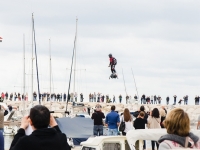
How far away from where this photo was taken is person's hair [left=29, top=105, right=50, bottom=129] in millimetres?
7371

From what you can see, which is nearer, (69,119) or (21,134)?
(21,134)

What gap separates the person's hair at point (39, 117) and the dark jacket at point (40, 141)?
0.06m

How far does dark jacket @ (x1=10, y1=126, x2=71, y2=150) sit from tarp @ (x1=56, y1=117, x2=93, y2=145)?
68.3 feet

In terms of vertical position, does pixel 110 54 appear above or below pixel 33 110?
above

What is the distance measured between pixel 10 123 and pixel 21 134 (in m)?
40.5

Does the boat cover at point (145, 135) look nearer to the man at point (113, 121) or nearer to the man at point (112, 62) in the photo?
the man at point (113, 121)

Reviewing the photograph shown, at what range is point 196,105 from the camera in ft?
316

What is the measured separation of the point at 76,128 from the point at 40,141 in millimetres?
21799

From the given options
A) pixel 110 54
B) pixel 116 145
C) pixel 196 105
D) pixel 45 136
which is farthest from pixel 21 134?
pixel 196 105

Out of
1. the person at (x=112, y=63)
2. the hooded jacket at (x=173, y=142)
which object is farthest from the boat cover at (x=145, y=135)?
the person at (x=112, y=63)

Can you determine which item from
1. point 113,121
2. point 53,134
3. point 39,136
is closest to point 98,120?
point 113,121

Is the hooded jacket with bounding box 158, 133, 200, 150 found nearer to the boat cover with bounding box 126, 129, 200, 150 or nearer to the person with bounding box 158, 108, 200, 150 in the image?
the person with bounding box 158, 108, 200, 150

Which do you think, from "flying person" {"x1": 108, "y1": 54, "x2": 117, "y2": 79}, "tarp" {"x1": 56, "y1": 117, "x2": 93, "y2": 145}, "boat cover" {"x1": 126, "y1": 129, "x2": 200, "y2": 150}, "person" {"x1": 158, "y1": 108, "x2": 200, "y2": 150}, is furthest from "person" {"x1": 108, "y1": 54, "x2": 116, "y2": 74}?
"person" {"x1": 158, "y1": 108, "x2": 200, "y2": 150}

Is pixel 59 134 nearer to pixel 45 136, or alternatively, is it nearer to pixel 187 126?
pixel 45 136
